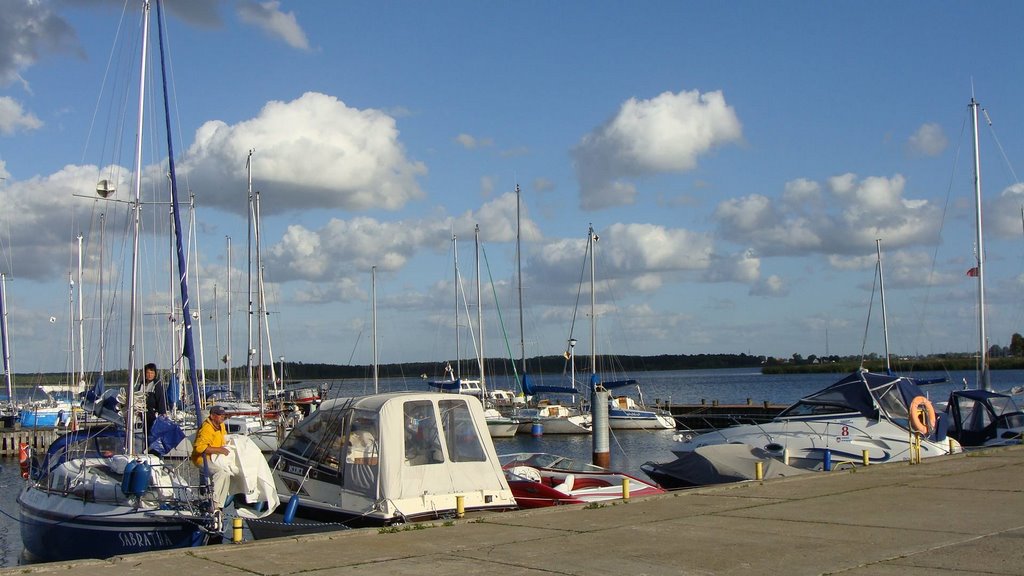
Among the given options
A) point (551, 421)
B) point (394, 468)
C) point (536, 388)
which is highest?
point (394, 468)

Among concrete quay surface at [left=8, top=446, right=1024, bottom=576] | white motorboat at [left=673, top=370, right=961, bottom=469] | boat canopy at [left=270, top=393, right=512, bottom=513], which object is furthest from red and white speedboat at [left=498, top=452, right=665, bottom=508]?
white motorboat at [left=673, top=370, right=961, bottom=469]

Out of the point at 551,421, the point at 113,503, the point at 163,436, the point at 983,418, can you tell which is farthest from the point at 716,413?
the point at 113,503

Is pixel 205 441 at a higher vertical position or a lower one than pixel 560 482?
higher

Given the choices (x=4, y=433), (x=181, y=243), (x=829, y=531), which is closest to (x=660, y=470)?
(x=829, y=531)

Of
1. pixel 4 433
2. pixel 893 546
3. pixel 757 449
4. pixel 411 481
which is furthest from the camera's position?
pixel 4 433

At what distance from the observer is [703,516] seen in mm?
12898

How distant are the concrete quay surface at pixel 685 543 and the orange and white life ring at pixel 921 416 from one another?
8049 millimetres

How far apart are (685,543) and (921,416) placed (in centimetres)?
1503

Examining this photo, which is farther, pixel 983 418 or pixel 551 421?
pixel 551 421

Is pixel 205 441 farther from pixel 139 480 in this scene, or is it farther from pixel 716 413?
pixel 716 413

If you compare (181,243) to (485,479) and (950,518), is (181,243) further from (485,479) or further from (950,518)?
(950,518)

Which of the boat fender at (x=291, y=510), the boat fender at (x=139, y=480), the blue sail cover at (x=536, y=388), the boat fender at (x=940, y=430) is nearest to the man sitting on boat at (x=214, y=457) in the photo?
the boat fender at (x=291, y=510)

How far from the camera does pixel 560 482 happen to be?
18.9 m

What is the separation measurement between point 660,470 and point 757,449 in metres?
2.26
